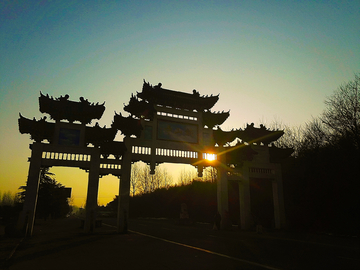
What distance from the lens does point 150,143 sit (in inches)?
764

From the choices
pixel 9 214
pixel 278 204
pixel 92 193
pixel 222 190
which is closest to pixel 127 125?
pixel 92 193

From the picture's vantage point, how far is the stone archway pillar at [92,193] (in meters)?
17.3

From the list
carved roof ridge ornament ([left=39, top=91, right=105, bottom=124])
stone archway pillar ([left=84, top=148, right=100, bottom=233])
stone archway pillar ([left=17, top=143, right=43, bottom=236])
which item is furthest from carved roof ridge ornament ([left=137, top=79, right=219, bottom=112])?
stone archway pillar ([left=17, top=143, right=43, bottom=236])

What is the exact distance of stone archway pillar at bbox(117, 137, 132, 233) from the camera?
1767 centimetres

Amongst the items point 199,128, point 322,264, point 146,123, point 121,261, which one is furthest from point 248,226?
point 121,261

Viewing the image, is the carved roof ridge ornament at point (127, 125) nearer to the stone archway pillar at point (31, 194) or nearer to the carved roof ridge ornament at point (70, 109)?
the carved roof ridge ornament at point (70, 109)

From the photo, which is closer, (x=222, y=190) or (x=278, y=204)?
(x=222, y=190)

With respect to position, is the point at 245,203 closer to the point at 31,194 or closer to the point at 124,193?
the point at 124,193

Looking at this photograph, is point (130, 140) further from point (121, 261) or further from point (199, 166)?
point (121, 261)

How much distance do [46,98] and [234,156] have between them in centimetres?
1476

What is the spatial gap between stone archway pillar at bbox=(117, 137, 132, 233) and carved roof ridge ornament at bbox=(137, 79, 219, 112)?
4.11 m

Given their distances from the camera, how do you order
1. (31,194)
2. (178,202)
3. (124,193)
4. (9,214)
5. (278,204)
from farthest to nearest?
1. (178,202)
2. (9,214)
3. (278,204)
4. (124,193)
5. (31,194)

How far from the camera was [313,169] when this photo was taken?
21188mm

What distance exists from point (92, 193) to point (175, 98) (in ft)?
31.0
